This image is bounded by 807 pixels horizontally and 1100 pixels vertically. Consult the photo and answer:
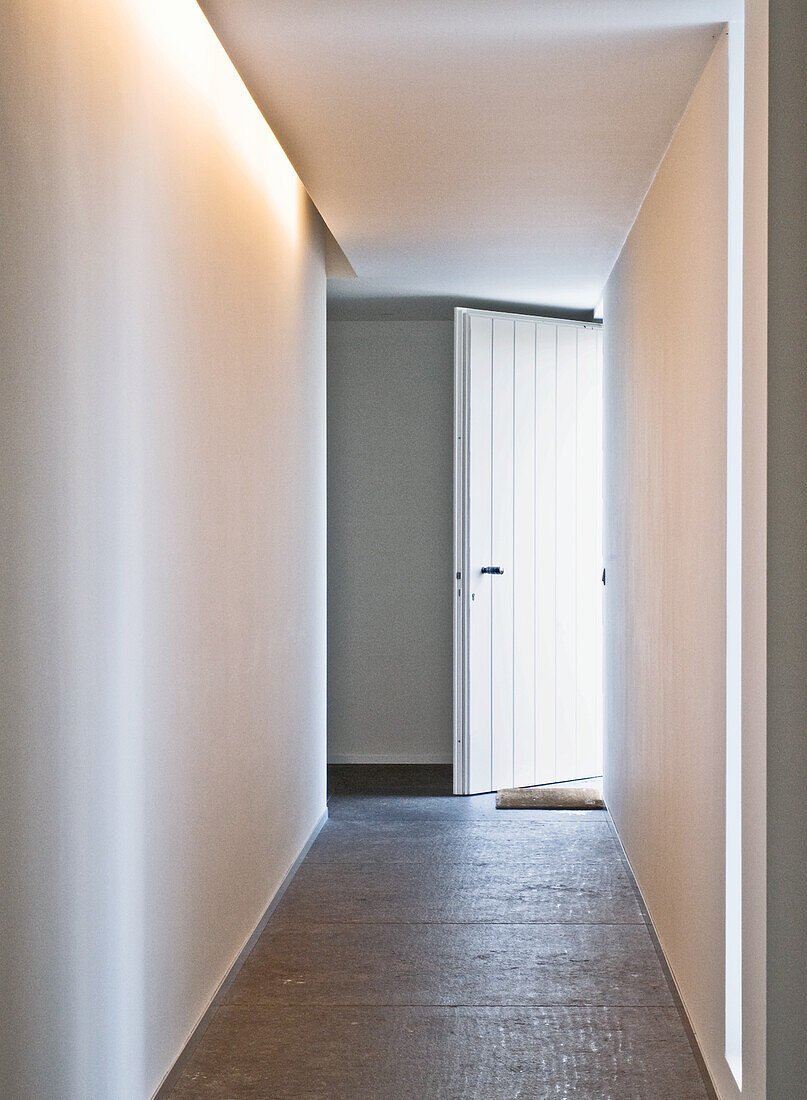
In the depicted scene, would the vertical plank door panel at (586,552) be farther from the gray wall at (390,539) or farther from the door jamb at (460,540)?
the gray wall at (390,539)

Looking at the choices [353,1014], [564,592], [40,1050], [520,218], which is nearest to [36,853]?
[40,1050]

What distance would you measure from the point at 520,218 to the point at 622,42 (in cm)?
173

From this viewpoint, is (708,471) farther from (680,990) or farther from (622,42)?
(680,990)

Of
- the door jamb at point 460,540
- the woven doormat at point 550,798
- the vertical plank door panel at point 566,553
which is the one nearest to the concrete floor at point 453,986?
the woven doormat at point 550,798

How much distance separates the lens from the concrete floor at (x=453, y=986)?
281 centimetres

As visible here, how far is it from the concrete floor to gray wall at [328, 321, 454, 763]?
182cm

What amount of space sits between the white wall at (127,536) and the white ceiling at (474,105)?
264 mm

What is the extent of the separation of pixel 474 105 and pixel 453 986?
2.53 m

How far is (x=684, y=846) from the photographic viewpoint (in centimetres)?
326

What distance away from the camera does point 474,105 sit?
10.8ft

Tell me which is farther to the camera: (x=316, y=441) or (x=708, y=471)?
(x=316, y=441)

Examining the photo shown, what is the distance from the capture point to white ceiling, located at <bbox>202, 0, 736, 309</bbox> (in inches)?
108

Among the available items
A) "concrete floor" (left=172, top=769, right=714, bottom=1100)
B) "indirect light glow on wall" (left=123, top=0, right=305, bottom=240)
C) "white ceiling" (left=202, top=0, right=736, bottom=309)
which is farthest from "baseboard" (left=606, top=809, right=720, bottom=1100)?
"indirect light glow on wall" (left=123, top=0, right=305, bottom=240)

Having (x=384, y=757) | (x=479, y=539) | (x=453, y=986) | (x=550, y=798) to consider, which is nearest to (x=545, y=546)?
(x=479, y=539)
